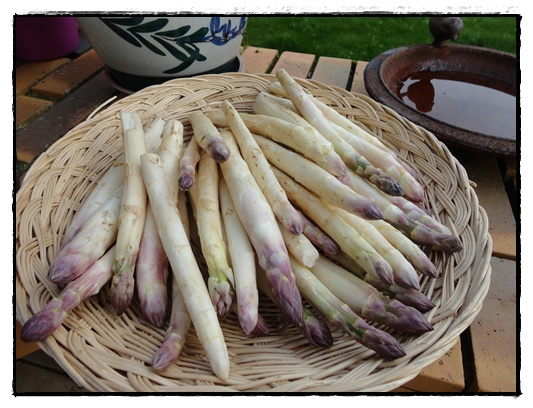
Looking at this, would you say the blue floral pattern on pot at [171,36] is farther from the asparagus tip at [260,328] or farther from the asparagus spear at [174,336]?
the asparagus tip at [260,328]

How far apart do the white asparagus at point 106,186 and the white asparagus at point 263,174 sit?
0.96 ft

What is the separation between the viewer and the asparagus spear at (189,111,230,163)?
1383mm

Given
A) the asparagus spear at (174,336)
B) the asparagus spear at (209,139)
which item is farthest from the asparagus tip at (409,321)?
the asparagus spear at (209,139)

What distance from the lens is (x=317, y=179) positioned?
4.58 ft

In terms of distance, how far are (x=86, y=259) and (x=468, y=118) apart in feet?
6.33

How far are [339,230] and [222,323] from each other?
0.48 meters

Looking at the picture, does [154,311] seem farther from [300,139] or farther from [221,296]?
[300,139]

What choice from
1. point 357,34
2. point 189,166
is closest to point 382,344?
point 189,166

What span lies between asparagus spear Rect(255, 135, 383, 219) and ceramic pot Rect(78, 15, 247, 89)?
2.91 feet

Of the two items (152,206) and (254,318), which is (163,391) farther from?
(152,206)

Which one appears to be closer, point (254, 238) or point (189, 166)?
point (254, 238)

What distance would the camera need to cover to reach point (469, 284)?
4.46 feet

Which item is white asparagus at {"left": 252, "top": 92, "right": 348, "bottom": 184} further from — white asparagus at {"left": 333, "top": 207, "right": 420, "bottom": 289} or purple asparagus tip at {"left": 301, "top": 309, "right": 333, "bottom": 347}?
purple asparagus tip at {"left": 301, "top": 309, "right": 333, "bottom": 347}

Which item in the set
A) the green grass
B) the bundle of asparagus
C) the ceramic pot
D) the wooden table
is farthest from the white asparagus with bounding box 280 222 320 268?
the green grass
